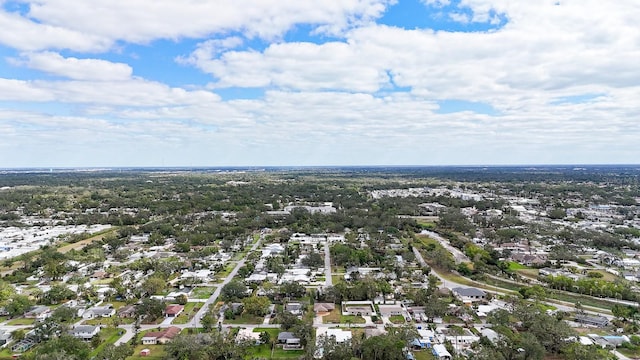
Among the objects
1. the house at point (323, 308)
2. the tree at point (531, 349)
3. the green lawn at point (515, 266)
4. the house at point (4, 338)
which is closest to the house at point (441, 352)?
the tree at point (531, 349)

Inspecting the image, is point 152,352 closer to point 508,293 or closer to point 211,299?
point 211,299

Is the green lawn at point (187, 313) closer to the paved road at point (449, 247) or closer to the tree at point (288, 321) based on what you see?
the tree at point (288, 321)

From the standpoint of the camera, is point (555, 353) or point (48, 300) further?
point (48, 300)

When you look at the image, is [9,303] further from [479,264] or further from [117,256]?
[479,264]

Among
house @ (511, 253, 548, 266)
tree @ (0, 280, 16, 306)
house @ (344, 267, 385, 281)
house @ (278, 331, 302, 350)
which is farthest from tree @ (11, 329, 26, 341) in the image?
house @ (511, 253, 548, 266)

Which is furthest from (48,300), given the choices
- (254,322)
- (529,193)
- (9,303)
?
(529,193)

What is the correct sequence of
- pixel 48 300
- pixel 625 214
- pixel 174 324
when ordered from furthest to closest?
pixel 625 214 < pixel 48 300 < pixel 174 324

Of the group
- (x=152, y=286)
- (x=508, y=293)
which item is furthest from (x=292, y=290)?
(x=508, y=293)
